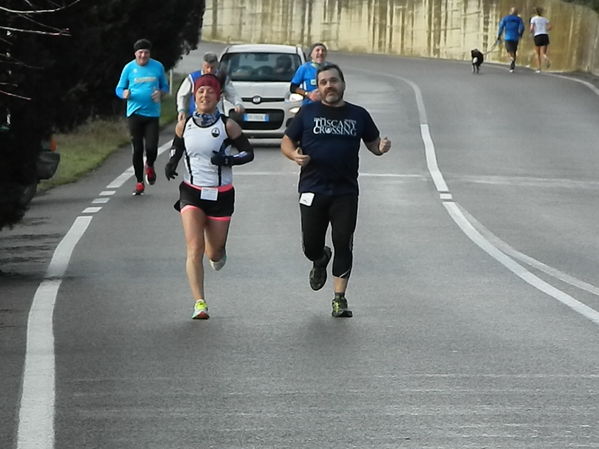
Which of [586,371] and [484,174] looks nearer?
[586,371]

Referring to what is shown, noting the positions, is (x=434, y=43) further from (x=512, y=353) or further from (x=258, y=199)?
(x=512, y=353)

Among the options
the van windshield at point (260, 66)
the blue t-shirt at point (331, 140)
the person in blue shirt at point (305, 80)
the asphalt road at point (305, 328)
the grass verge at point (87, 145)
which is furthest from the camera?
the van windshield at point (260, 66)

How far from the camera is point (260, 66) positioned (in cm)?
3228

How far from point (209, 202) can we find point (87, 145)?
721 inches

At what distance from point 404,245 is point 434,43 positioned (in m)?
46.4

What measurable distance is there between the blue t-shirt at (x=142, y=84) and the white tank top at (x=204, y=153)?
32.4ft

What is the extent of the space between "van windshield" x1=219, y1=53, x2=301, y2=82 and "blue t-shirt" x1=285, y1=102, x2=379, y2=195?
790 inches

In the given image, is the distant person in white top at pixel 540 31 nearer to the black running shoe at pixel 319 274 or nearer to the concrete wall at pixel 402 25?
the concrete wall at pixel 402 25

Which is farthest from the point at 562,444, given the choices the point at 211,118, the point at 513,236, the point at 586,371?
the point at 513,236

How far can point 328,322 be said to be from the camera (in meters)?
11.2

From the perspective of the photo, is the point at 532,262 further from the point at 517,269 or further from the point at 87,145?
the point at 87,145

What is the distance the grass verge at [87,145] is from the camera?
25.1m

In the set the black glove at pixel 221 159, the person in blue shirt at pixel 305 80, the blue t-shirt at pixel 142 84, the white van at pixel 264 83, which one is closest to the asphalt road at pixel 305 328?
the black glove at pixel 221 159

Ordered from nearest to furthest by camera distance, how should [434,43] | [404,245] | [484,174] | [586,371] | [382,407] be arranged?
[382,407], [586,371], [404,245], [484,174], [434,43]
